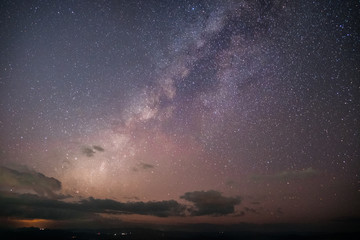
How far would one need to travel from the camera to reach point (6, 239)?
182 m

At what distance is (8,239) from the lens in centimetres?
18100

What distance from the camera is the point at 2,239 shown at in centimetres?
18100

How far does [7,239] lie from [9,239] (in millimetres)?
1742

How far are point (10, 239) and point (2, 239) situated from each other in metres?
6.56

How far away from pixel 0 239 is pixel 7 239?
4.68 metres

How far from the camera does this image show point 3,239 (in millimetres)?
181625

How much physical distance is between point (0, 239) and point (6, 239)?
4.09 m

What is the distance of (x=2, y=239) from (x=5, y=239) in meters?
2.09

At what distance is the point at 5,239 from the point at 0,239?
358 centimetres

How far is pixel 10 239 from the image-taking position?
7126 inches

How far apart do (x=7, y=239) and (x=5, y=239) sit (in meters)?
2.11

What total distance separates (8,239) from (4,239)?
3.84 metres

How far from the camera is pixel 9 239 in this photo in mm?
181000
